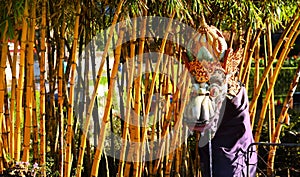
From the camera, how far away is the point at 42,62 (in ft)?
7.61

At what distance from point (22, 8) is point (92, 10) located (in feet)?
1.46

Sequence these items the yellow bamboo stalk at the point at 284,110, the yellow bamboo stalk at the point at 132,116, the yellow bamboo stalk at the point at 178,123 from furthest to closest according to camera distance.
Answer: the yellow bamboo stalk at the point at 284,110, the yellow bamboo stalk at the point at 178,123, the yellow bamboo stalk at the point at 132,116

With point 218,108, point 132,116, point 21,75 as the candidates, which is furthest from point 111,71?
point 218,108

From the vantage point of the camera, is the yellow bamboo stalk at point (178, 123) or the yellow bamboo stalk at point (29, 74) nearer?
the yellow bamboo stalk at point (29, 74)

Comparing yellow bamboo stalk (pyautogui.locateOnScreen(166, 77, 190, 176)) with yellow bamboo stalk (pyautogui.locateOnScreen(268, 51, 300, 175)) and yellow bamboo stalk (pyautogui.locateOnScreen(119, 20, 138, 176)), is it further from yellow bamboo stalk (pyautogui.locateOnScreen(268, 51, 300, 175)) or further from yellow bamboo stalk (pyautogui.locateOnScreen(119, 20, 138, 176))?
yellow bamboo stalk (pyautogui.locateOnScreen(268, 51, 300, 175))

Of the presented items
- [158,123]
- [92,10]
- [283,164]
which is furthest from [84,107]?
[283,164]

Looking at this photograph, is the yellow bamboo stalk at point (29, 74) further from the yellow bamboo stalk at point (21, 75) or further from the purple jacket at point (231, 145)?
the purple jacket at point (231, 145)

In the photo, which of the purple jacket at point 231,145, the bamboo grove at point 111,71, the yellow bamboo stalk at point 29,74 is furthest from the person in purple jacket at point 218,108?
the yellow bamboo stalk at point 29,74

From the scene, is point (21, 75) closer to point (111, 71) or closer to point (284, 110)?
point (111, 71)

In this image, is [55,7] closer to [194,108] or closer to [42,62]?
[42,62]

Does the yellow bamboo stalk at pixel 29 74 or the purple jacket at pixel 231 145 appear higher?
the yellow bamboo stalk at pixel 29 74

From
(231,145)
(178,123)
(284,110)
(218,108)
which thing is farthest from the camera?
(284,110)

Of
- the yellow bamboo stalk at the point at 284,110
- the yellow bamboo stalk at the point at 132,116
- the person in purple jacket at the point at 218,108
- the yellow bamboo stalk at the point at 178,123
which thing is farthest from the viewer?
the yellow bamboo stalk at the point at 284,110

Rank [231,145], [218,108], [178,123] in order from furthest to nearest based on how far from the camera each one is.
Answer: [178,123]
[231,145]
[218,108]
